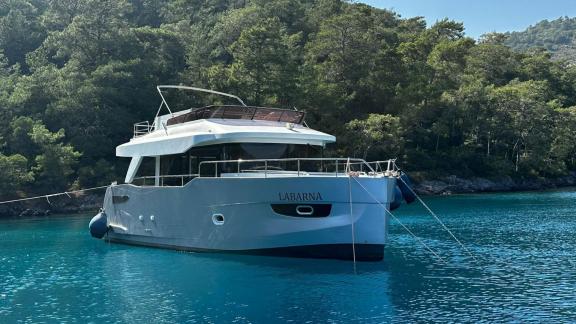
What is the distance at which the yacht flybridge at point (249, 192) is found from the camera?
659 inches

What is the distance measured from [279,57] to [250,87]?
3691mm

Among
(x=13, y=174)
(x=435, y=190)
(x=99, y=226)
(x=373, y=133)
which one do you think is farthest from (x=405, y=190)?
(x=435, y=190)

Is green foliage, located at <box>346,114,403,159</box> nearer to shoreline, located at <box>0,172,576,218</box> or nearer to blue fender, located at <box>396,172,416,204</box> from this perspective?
shoreline, located at <box>0,172,576,218</box>

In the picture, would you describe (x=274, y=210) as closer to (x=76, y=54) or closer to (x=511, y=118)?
(x=76, y=54)

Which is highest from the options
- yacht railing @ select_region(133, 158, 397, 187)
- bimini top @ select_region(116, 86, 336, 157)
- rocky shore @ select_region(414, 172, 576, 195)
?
bimini top @ select_region(116, 86, 336, 157)

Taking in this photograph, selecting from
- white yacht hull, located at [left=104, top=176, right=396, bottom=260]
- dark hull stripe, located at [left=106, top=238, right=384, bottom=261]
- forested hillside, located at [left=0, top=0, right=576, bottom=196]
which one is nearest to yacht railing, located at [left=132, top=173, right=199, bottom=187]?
white yacht hull, located at [left=104, top=176, right=396, bottom=260]

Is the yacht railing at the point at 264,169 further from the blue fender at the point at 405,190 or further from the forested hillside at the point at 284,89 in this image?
the forested hillside at the point at 284,89

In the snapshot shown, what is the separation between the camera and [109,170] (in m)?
46.2

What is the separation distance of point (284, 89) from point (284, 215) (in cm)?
3295

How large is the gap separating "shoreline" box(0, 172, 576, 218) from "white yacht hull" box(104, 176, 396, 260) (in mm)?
25399

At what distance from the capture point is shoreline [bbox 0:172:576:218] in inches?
1676

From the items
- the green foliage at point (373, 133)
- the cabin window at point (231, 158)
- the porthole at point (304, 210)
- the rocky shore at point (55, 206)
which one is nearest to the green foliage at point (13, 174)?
the rocky shore at point (55, 206)

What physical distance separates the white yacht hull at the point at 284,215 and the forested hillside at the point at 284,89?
26.6 m

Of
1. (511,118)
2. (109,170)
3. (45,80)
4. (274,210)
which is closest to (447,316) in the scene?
(274,210)
